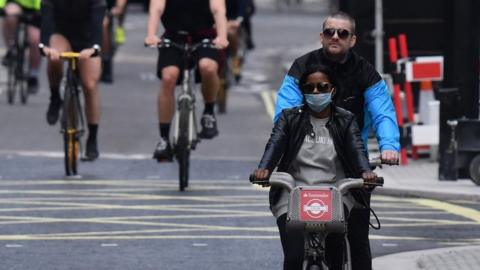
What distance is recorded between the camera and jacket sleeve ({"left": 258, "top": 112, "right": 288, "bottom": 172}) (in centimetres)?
866

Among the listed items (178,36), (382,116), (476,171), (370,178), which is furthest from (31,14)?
(370,178)

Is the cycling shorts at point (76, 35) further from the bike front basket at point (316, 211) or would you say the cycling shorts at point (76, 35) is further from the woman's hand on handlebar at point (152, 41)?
the bike front basket at point (316, 211)

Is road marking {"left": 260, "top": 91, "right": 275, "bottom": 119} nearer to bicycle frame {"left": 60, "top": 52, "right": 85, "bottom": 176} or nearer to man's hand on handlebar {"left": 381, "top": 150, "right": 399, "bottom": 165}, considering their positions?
bicycle frame {"left": 60, "top": 52, "right": 85, "bottom": 176}

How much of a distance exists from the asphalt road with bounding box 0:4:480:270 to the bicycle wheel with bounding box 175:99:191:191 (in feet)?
0.51

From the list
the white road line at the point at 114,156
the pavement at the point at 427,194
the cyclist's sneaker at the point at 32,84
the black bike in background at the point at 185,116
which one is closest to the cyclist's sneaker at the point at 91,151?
the black bike in background at the point at 185,116

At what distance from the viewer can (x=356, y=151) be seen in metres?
8.70

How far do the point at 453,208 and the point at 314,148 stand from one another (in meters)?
5.96

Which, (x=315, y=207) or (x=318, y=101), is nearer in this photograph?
(x=315, y=207)

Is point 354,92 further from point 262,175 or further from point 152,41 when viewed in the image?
point 152,41

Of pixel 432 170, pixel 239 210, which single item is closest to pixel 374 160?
pixel 239 210

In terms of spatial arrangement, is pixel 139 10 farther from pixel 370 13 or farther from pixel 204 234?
pixel 204 234

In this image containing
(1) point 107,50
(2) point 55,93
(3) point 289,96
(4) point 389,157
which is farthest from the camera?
(1) point 107,50

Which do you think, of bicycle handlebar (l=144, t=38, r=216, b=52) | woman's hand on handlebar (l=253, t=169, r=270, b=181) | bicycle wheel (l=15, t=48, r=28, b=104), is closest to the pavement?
bicycle handlebar (l=144, t=38, r=216, b=52)

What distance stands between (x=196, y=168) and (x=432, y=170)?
7.19 ft
